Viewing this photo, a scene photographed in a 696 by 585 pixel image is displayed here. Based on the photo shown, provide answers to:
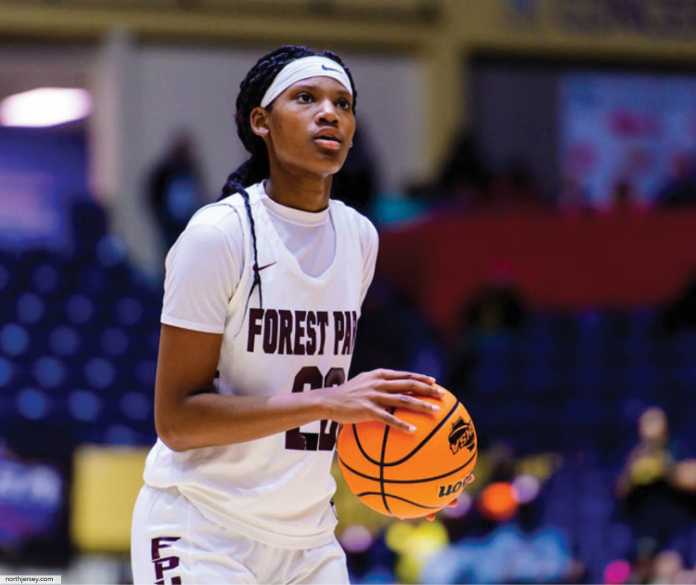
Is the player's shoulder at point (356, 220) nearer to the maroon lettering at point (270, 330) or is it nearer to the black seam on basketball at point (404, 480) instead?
the maroon lettering at point (270, 330)

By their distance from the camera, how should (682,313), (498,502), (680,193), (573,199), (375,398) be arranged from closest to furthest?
(375,398) < (498,502) < (682,313) < (680,193) < (573,199)

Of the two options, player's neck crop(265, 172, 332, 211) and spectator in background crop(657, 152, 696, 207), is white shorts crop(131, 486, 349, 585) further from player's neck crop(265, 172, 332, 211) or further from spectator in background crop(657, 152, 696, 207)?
spectator in background crop(657, 152, 696, 207)

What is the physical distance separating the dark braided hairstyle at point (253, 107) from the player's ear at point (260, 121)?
0.02 meters

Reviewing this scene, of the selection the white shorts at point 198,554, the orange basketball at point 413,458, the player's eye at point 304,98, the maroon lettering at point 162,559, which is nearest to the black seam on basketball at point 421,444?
the orange basketball at point 413,458

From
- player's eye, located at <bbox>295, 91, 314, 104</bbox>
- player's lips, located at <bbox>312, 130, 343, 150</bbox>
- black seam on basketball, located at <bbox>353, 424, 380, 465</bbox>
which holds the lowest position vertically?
black seam on basketball, located at <bbox>353, 424, 380, 465</bbox>

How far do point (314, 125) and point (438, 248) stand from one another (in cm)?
767

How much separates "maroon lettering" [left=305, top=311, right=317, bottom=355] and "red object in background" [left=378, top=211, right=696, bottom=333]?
297 inches

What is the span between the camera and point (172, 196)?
1241 centimetres

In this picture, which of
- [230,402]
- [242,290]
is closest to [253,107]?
[242,290]

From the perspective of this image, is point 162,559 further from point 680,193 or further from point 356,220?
point 680,193

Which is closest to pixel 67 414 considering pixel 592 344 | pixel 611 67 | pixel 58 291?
pixel 58 291

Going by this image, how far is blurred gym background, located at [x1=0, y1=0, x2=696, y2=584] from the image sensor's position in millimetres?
8398

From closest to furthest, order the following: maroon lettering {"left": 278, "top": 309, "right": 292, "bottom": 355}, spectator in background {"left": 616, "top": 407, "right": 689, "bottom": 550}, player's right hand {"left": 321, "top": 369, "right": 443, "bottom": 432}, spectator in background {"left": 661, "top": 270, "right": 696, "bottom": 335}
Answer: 1. player's right hand {"left": 321, "top": 369, "right": 443, "bottom": 432}
2. maroon lettering {"left": 278, "top": 309, "right": 292, "bottom": 355}
3. spectator in background {"left": 616, "top": 407, "right": 689, "bottom": 550}
4. spectator in background {"left": 661, "top": 270, "right": 696, "bottom": 335}

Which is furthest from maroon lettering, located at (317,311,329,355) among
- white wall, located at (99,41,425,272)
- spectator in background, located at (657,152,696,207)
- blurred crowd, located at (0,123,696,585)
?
white wall, located at (99,41,425,272)
